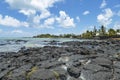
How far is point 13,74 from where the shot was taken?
14.1 metres

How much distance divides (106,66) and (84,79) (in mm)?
2972

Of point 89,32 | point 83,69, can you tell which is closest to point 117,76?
point 83,69

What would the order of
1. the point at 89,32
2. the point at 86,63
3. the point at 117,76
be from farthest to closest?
the point at 89,32 < the point at 86,63 < the point at 117,76

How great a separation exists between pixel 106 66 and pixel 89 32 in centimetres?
13648

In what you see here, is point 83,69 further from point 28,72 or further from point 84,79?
point 28,72

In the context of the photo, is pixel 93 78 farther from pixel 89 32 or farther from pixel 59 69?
pixel 89 32

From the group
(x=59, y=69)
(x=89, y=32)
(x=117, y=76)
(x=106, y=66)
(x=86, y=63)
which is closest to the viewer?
(x=117, y=76)

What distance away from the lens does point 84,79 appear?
1399 centimetres

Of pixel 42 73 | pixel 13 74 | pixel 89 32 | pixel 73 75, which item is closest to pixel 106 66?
pixel 73 75

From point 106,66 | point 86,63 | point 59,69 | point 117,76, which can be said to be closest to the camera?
point 117,76

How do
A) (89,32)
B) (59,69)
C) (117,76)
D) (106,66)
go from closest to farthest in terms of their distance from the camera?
(117,76), (59,69), (106,66), (89,32)

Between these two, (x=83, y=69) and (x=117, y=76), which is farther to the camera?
(x=83, y=69)

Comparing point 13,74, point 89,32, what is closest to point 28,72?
point 13,74

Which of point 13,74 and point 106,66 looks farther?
point 106,66
